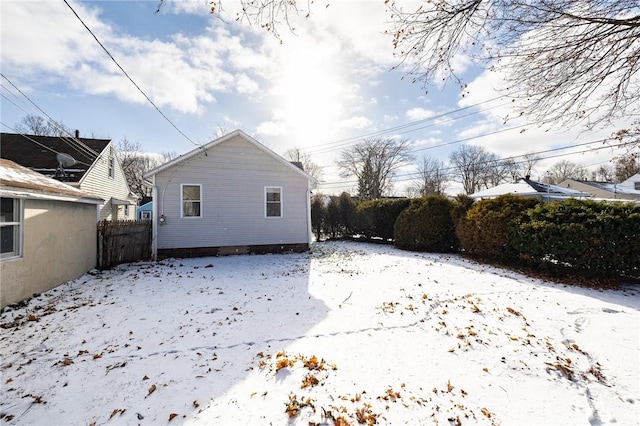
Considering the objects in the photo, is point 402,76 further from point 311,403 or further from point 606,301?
→ point 606,301

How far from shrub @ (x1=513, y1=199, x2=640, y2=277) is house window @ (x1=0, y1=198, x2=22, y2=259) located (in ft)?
38.2

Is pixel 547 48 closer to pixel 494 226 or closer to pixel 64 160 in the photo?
pixel 494 226

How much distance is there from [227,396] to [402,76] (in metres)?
4.91

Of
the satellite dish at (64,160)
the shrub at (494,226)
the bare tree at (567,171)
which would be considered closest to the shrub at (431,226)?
the shrub at (494,226)

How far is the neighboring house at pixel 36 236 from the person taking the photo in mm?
5246

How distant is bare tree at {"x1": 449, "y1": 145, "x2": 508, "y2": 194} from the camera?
44125mm

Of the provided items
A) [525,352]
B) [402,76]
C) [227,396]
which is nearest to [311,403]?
[227,396]

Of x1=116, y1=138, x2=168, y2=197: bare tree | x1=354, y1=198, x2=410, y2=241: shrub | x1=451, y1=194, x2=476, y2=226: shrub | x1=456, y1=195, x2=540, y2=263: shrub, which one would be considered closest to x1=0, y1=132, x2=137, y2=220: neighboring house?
x1=354, y1=198, x2=410, y2=241: shrub

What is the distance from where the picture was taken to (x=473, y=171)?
4422 cm

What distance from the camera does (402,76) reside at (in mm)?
4438

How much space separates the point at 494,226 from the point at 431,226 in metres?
3.05

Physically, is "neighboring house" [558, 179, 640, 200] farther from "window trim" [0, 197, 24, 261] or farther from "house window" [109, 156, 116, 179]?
"house window" [109, 156, 116, 179]

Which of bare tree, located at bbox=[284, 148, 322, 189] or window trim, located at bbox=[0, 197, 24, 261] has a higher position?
bare tree, located at bbox=[284, 148, 322, 189]

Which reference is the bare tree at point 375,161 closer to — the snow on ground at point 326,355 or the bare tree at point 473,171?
the bare tree at point 473,171
